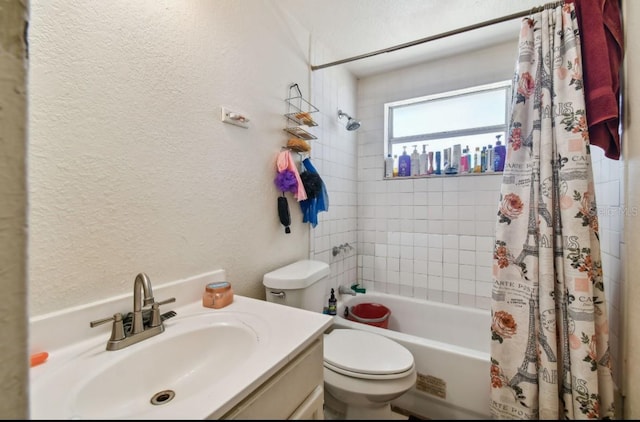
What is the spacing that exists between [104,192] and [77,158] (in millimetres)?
109

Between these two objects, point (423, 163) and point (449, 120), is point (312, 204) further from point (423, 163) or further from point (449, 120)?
point (449, 120)

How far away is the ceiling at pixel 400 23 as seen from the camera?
154 cm

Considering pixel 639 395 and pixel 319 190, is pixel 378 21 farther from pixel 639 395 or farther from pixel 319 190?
pixel 639 395

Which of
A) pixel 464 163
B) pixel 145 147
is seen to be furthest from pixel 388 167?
pixel 145 147

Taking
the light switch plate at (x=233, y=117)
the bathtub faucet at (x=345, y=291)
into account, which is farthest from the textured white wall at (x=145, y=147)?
the bathtub faucet at (x=345, y=291)

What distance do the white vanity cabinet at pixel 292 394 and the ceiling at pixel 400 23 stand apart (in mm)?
1792

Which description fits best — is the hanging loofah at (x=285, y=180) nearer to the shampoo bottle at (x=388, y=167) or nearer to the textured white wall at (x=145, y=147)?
the textured white wall at (x=145, y=147)

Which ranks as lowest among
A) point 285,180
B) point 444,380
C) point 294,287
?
point 444,380

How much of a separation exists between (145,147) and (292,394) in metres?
0.89

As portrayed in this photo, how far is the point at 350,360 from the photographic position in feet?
4.00

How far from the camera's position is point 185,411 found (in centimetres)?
47

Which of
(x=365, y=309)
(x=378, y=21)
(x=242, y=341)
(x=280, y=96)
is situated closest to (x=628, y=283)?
(x=242, y=341)

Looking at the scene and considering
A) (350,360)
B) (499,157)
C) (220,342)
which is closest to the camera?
(220,342)

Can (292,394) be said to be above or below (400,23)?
below
